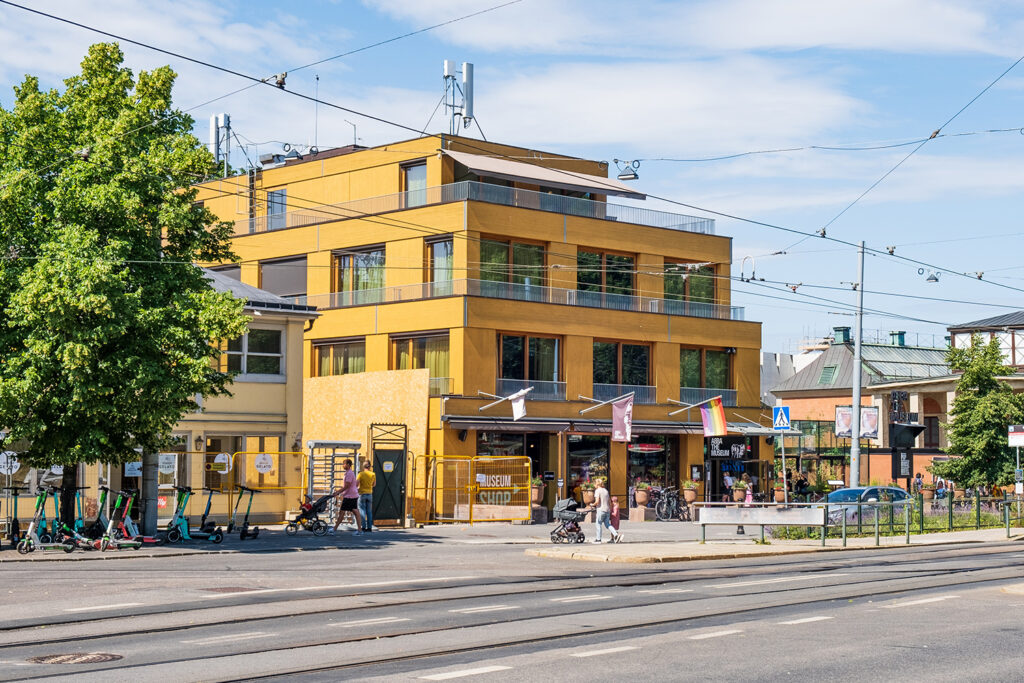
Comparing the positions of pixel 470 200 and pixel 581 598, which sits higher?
pixel 470 200

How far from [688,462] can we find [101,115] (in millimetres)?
30726

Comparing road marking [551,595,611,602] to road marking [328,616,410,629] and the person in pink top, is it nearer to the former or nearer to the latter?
road marking [328,616,410,629]

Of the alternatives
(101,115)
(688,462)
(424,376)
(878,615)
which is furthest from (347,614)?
(688,462)

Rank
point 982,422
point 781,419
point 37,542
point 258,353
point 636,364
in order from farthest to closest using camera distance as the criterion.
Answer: point 636,364 < point 982,422 < point 258,353 < point 781,419 < point 37,542

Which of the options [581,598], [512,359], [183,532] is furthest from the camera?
[512,359]

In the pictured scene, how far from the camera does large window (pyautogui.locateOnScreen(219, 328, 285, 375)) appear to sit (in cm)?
3688

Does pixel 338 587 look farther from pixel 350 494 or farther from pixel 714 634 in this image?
pixel 350 494

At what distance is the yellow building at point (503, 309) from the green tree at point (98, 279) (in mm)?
16831

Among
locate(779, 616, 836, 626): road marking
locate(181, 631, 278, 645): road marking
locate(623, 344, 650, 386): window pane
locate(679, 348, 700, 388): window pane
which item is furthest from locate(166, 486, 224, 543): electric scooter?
locate(679, 348, 700, 388): window pane

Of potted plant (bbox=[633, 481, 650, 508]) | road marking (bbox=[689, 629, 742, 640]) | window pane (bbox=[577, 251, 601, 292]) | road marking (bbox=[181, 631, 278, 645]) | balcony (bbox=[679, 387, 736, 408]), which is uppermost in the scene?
window pane (bbox=[577, 251, 601, 292])

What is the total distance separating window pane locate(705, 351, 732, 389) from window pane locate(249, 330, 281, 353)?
21952 mm

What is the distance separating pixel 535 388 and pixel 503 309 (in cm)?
329

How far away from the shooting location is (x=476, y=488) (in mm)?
40188

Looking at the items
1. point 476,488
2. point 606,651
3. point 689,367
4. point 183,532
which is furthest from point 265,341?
point 606,651
